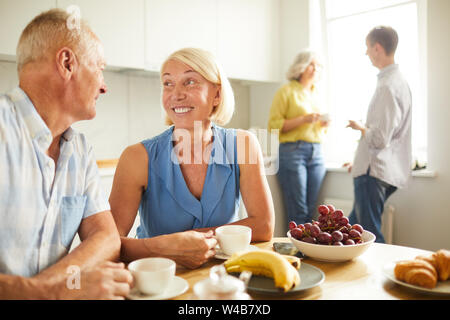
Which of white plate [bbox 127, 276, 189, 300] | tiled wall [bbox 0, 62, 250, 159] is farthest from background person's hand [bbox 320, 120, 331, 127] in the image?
white plate [bbox 127, 276, 189, 300]

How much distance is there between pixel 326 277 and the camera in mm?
975

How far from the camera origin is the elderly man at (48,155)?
952mm

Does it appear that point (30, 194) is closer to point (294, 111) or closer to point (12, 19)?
point (12, 19)

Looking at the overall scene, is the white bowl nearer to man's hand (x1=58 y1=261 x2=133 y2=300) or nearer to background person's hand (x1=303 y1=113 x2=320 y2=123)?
man's hand (x1=58 y1=261 x2=133 y2=300)

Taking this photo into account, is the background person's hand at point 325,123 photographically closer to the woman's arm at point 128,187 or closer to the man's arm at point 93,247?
the woman's arm at point 128,187

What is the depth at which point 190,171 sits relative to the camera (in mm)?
1561

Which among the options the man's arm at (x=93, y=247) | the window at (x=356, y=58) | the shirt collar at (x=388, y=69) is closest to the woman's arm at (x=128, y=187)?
the man's arm at (x=93, y=247)

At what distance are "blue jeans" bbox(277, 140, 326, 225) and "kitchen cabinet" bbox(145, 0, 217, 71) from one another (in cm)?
107

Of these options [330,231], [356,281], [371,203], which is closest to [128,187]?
[330,231]

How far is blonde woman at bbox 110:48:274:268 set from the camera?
146 cm

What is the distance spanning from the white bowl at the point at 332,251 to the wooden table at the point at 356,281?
2 cm

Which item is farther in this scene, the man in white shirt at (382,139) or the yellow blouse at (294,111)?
the yellow blouse at (294,111)

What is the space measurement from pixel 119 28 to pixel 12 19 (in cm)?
67
